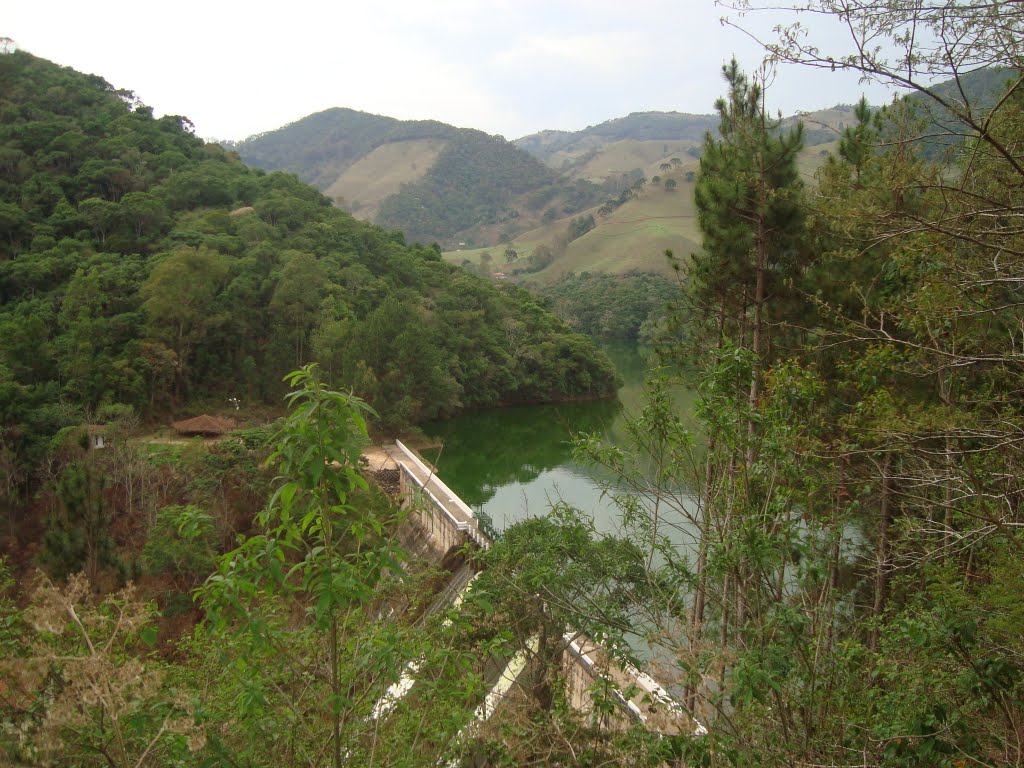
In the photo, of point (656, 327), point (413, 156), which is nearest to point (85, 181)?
point (656, 327)

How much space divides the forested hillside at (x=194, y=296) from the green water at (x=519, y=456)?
1.01 meters

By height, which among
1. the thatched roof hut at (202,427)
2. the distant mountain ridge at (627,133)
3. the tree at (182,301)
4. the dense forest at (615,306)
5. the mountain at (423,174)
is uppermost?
the distant mountain ridge at (627,133)

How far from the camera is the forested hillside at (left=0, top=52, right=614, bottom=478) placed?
52.5 ft

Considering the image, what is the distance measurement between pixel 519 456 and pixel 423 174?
72.4 m

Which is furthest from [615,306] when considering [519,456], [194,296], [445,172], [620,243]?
[445,172]

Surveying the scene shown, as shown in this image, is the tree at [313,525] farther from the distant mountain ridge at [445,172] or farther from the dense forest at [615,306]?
the distant mountain ridge at [445,172]

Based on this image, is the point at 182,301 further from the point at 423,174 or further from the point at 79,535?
the point at 423,174

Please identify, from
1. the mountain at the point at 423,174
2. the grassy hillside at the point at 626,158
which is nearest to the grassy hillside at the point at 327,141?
the mountain at the point at 423,174

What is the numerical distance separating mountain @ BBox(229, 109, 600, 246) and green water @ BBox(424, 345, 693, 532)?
47917mm

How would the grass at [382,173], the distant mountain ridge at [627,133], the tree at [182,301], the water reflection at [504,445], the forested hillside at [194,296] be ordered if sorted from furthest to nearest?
the distant mountain ridge at [627,133] < the grass at [382,173] < the water reflection at [504,445] < the tree at [182,301] < the forested hillside at [194,296]

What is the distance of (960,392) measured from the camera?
173 inches

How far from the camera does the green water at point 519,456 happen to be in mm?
15375

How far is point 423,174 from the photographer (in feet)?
282

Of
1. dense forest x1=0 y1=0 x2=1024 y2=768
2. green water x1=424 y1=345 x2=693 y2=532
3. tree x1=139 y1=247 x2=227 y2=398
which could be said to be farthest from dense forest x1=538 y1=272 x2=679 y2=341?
dense forest x1=0 y1=0 x2=1024 y2=768
